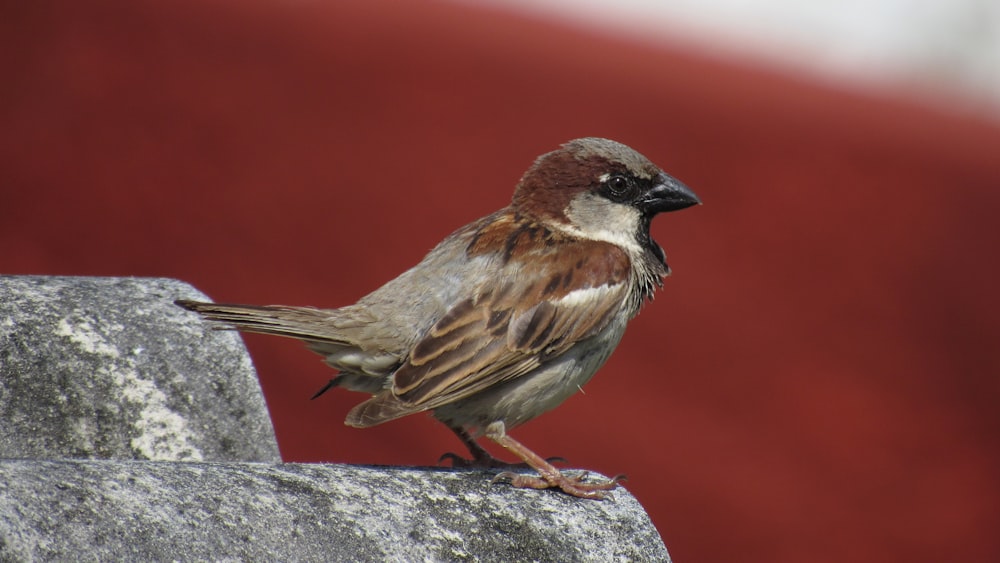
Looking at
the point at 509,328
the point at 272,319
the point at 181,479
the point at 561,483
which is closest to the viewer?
the point at 181,479

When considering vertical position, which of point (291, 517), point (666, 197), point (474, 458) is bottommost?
point (474, 458)

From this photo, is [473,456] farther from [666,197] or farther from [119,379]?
[119,379]

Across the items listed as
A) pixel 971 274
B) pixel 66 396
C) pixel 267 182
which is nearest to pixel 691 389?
→ pixel 971 274

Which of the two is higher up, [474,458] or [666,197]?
[666,197]

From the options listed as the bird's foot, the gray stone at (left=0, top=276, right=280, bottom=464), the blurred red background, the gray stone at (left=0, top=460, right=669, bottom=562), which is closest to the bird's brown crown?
the bird's foot

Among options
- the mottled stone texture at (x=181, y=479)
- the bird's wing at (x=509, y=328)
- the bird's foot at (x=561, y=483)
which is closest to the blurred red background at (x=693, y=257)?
the bird's wing at (x=509, y=328)

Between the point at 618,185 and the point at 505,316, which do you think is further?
the point at 618,185

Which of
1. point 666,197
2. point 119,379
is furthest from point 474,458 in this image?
point 119,379

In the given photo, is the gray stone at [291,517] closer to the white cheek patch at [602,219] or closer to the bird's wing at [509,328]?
the bird's wing at [509,328]

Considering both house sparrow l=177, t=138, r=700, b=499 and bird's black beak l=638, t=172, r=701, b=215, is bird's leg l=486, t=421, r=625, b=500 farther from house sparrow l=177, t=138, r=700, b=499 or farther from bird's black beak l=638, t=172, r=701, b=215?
bird's black beak l=638, t=172, r=701, b=215
